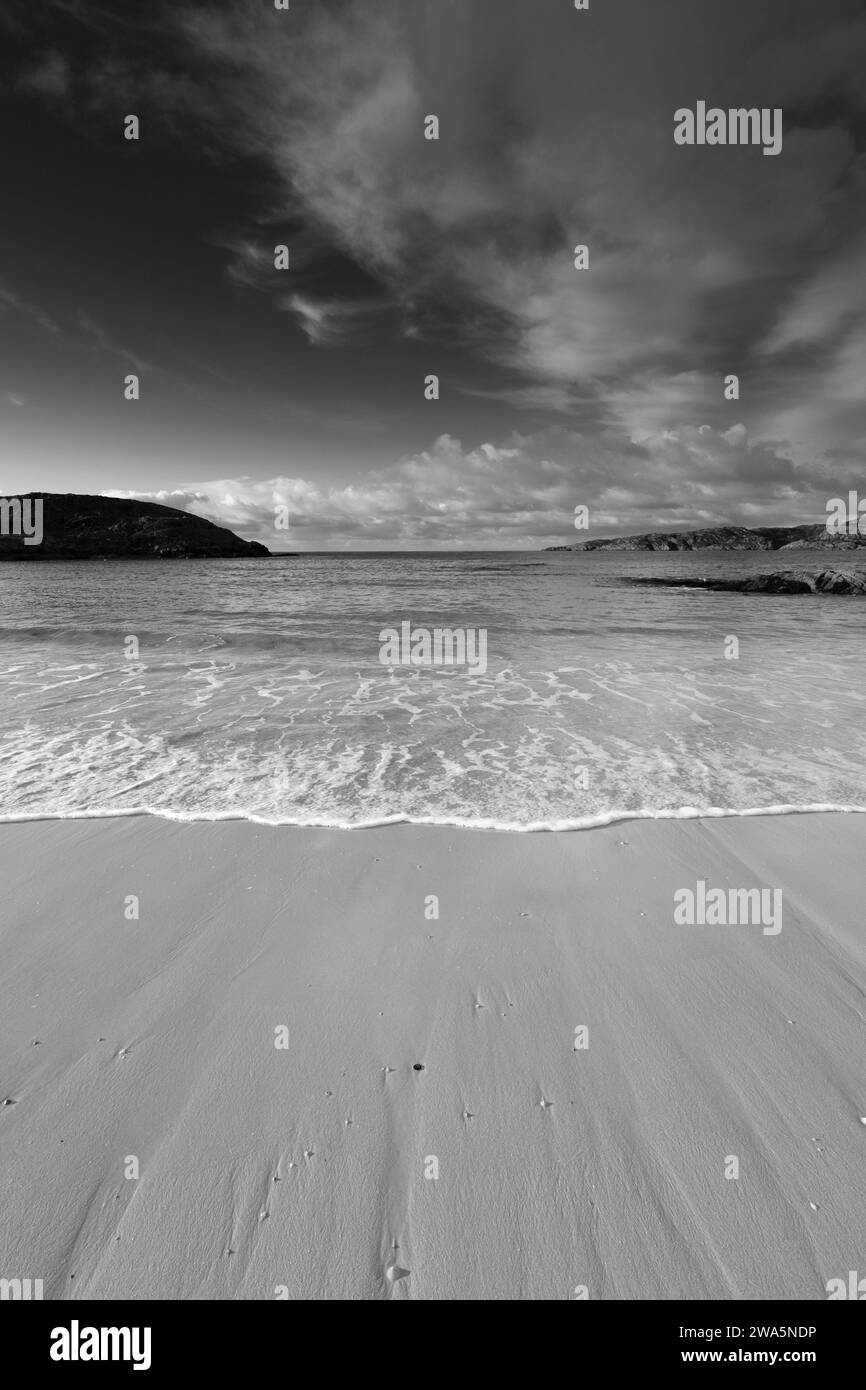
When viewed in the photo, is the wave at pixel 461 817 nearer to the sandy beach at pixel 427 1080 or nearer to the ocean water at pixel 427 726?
the ocean water at pixel 427 726

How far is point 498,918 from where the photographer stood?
13.6ft

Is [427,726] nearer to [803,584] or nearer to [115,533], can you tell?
[803,584]

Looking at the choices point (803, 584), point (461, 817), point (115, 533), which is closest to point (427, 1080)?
point (461, 817)

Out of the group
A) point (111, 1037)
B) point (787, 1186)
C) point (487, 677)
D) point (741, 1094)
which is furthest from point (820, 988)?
point (487, 677)

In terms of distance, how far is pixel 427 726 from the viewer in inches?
350

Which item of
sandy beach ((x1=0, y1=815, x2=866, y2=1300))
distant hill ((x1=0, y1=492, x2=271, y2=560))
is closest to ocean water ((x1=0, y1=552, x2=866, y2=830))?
sandy beach ((x1=0, y1=815, x2=866, y2=1300))

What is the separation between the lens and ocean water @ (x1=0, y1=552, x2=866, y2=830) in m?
6.14

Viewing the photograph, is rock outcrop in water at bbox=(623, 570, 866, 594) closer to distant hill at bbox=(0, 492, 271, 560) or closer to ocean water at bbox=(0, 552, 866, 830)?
ocean water at bbox=(0, 552, 866, 830)

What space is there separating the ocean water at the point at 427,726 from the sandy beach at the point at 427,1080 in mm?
1334

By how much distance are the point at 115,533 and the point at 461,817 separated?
132m

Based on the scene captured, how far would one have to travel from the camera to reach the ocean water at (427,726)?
6.14 meters

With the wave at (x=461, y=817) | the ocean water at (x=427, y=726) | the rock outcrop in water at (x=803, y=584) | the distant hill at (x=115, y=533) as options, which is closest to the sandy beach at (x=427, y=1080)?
the wave at (x=461, y=817)

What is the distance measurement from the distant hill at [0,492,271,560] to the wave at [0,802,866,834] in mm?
109105
